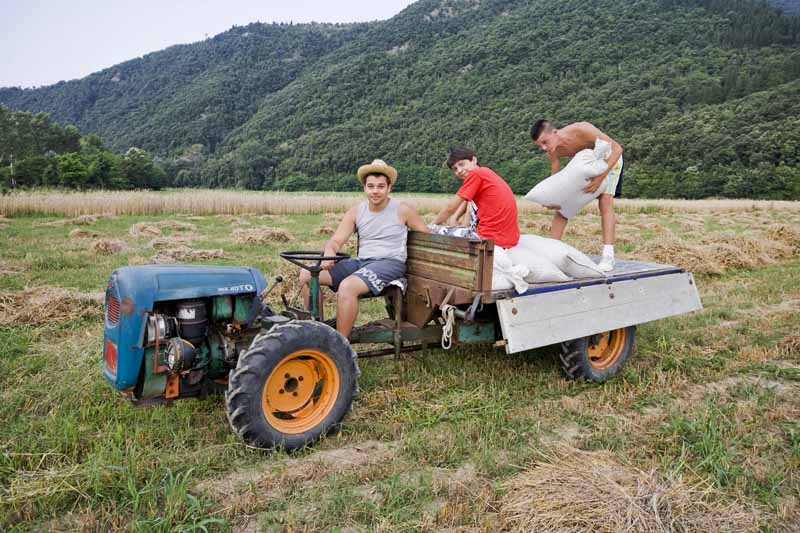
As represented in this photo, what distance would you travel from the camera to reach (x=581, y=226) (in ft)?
50.5

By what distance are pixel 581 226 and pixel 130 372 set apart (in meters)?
14.4

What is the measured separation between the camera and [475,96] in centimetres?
7731

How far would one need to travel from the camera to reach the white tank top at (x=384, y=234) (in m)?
4.05

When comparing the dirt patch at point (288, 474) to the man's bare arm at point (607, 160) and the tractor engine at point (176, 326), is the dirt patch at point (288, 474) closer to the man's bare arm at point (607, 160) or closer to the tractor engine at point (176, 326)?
the tractor engine at point (176, 326)

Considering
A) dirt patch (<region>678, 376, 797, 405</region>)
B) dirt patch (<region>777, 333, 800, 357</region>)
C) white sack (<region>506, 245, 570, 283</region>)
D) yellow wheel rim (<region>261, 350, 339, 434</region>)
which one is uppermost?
white sack (<region>506, 245, 570, 283</region>)

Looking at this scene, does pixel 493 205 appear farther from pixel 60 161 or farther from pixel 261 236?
pixel 60 161

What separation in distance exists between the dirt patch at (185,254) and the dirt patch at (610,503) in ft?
25.0

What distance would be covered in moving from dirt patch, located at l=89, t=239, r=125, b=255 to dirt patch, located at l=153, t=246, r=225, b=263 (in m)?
1.00

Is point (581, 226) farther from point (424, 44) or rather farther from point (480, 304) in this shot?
point (424, 44)

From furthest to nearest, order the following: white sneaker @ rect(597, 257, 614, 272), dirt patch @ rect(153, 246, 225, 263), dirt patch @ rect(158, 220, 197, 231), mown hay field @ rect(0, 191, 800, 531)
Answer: dirt patch @ rect(158, 220, 197, 231), dirt patch @ rect(153, 246, 225, 263), white sneaker @ rect(597, 257, 614, 272), mown hay field @ rect(0, 191, 800, 531)

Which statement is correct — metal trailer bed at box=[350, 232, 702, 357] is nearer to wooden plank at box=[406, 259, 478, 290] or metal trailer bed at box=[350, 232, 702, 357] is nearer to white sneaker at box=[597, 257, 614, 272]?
wooden plank at box=[406, 259, 478, 290]

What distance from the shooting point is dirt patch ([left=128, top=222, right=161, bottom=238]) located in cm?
1182

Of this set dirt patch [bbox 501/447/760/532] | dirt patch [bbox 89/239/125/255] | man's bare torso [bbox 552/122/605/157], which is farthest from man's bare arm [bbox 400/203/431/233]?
dirt patch [bbox 89/239/125/255]

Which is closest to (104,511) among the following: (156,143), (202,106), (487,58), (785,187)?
(785,187)
